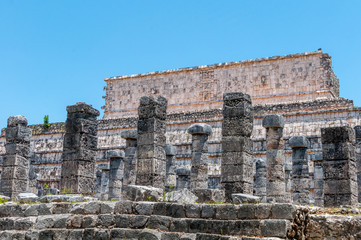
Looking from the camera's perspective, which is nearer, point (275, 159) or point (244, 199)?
point (244, 199)

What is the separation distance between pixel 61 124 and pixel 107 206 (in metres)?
25.3

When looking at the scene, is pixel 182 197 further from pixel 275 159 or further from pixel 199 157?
pixel 199 157

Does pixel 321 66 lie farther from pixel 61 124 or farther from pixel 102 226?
pixel 102 226

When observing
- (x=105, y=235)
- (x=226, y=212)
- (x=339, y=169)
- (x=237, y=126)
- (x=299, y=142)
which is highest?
(x=299, y=142)

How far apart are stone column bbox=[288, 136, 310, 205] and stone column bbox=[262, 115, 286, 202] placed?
217 cm

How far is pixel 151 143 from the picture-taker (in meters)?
14.7

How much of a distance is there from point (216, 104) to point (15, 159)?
1815 centimetres

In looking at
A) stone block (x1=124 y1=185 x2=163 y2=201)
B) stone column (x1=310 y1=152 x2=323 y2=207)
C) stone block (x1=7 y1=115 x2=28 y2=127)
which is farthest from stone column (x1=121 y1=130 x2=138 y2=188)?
stone block (x1=124 y1=185 x2=163 y2=201)

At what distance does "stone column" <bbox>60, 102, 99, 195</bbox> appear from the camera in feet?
49.2

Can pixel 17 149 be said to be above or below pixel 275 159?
above

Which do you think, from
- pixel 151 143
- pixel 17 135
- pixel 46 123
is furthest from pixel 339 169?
pixel 46 123

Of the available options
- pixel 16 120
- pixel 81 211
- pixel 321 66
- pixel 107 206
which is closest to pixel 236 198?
pixel 107 206

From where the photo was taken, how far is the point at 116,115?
37406 millimetres

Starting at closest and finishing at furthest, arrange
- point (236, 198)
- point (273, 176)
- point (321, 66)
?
point (236, 198)
point (273, 176)
point (321, 66)
